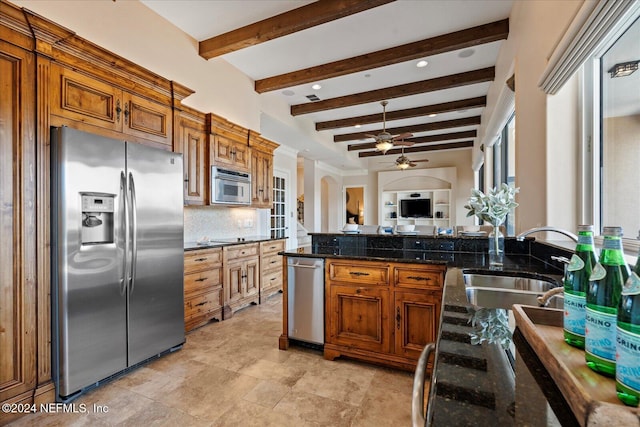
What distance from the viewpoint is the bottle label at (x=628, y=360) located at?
0.43 m

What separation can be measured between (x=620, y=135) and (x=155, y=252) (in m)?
3.28

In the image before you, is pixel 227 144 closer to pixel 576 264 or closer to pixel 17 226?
pixel 17 226

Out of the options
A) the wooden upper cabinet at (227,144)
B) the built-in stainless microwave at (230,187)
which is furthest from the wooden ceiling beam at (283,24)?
the built-in stainless microwave at (230,187)

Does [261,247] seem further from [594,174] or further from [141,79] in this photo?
[594,174]

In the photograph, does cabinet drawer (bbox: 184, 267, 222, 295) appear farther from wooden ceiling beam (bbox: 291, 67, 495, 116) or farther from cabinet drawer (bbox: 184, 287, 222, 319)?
wooden ceiling beam (bbox: 291, 67, 495, 116)

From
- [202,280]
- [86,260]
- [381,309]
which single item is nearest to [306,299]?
[381,309]

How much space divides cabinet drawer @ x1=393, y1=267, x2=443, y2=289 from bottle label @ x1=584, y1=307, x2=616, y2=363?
1711 mm

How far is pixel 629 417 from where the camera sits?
0.42 m

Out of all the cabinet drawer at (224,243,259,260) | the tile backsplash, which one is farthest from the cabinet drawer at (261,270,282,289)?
the tile backsplash

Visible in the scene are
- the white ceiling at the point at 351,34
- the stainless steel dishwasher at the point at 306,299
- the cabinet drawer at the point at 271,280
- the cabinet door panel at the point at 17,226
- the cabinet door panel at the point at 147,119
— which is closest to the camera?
the cabinet door panel at the point at 17,226

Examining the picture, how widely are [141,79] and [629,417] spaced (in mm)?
3311

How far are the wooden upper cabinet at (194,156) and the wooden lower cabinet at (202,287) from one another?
0.65 m

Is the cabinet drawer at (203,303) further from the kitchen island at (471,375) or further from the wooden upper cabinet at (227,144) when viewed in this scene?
the kitchen island at (471,375)

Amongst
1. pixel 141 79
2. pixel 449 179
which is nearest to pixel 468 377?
pixel 141 79
